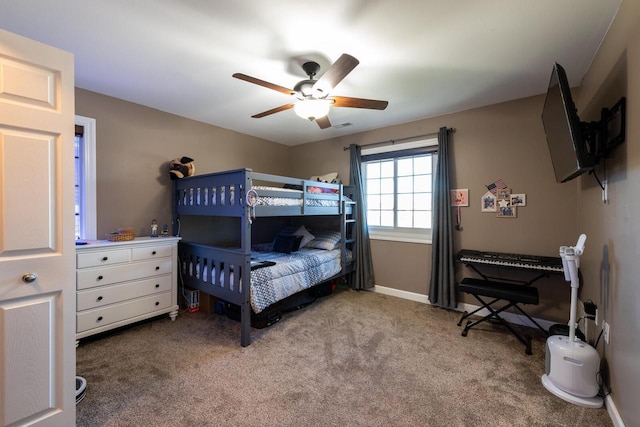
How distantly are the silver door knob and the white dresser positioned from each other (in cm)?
122

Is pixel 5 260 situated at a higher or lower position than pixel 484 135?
lower

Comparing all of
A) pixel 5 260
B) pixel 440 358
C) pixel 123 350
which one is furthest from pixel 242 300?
pixel 440 358

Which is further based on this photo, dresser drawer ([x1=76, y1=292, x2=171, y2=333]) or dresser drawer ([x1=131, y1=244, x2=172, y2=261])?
dresser drawer ([x1=131, y1=244, x2=172, y2=261])

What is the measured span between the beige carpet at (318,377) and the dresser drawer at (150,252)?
710mm

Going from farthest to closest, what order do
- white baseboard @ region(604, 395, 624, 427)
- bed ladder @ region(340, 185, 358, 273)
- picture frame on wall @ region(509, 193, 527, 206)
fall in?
bed ladder @ region(340, 185, 358, 273) → picture frame on wall @ region(509, 193, 527, 206) → white baseboard @ region(604, 395, 624, 427)

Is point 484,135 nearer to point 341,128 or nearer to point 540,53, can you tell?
point 540,53

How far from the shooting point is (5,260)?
1201 millimetres

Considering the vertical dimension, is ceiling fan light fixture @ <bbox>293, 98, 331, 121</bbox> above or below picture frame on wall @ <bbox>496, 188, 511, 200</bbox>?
above

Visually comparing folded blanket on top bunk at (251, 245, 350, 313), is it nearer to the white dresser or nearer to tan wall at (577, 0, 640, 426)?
the white dresser

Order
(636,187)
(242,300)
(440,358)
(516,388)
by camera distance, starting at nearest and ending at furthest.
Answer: (636,187) → (516,388) → (440,358) → (242,300)

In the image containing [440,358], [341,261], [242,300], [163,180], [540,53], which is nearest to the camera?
[540,53]

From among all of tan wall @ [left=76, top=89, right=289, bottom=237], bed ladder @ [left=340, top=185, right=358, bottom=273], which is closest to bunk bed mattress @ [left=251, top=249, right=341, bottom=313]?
bed ladder @ [left=340, top=185, right=358, bottom=273]

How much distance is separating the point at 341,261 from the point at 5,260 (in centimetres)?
313

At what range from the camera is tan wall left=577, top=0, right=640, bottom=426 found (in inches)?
53.6
